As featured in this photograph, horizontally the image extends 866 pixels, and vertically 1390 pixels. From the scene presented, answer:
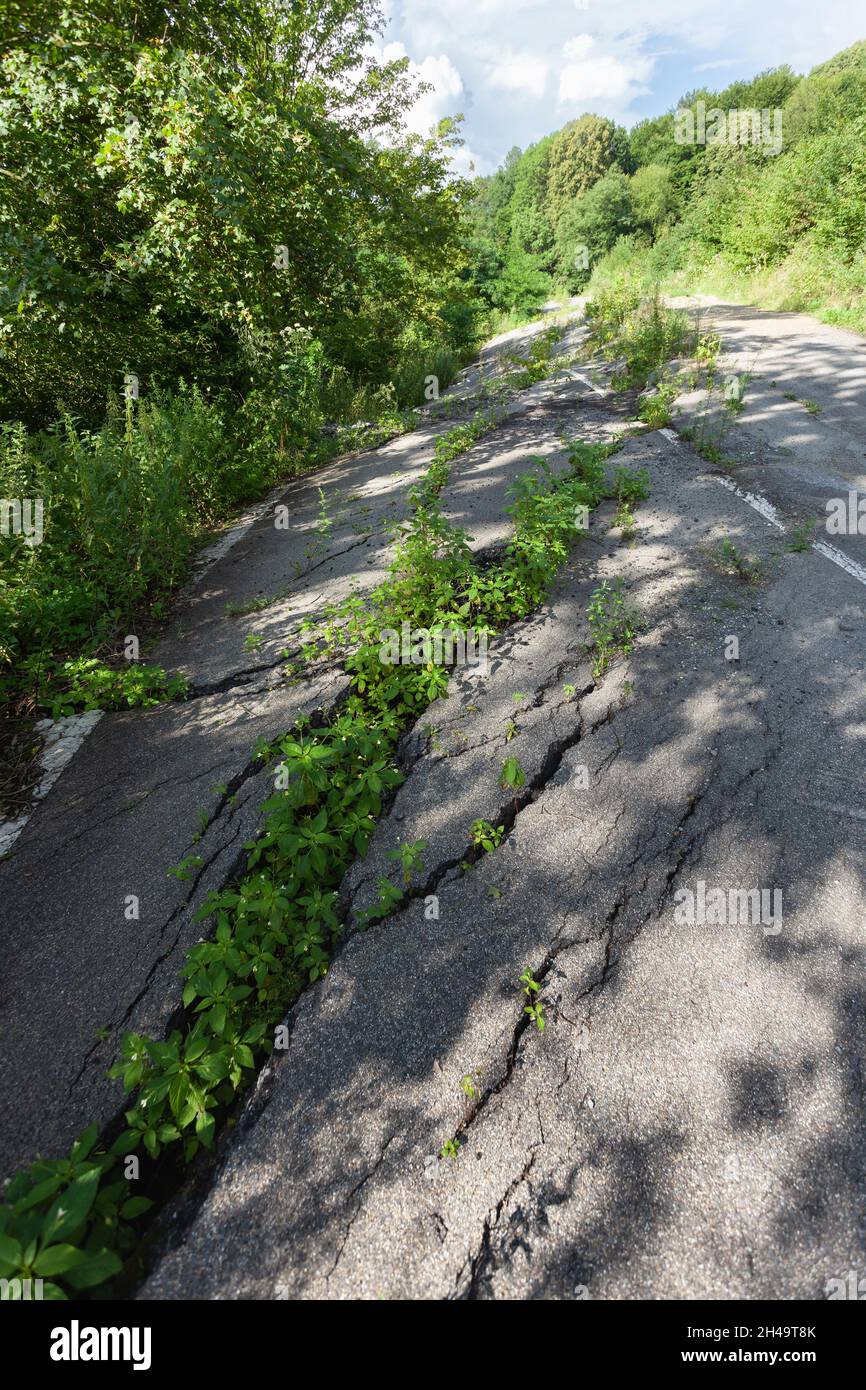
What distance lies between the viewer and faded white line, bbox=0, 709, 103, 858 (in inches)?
129

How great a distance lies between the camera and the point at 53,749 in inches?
148

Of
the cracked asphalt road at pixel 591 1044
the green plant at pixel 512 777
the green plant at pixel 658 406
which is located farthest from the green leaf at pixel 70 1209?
the green plant at pixel 658 406

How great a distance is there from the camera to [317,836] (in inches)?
109

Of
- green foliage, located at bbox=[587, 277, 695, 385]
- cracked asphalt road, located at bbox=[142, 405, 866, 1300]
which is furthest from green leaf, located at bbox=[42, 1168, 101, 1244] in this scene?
green foliage, located at bbox=[587, 277, 695, 385]

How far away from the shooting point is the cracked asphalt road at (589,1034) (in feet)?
5.58

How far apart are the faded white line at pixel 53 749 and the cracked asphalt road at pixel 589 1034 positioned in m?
0.15

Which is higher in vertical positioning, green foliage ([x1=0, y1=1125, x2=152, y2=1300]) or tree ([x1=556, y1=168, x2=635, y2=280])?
tree ([x1=556, y1=168, x2=635, y2=280])

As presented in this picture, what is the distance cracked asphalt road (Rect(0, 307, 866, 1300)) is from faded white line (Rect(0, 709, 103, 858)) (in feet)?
0.50

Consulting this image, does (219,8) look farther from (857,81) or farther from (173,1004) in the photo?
(857,81)

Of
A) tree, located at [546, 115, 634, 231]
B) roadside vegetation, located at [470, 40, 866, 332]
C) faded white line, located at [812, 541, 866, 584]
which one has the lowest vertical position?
faded white line, located at [812, 541, 866, 584]

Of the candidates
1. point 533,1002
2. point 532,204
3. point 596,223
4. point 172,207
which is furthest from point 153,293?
point 532,204

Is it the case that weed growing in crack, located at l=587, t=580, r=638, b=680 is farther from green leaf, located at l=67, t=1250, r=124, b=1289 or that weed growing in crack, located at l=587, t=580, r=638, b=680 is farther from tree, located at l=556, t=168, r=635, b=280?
tree, located at l=556, t=168, r=635, b=280

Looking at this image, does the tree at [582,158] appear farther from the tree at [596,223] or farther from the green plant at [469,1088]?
the green plant at [469,1088]
